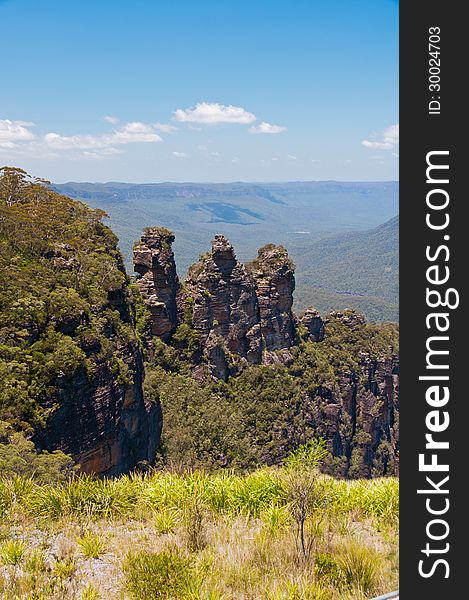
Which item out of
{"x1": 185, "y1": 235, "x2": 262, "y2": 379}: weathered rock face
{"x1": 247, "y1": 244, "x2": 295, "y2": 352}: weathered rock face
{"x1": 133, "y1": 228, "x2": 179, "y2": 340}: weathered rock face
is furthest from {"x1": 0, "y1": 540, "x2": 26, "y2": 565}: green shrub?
{"x1": 247, "y1": 244, "x2": 295, "y2": 352}: weathered rock face

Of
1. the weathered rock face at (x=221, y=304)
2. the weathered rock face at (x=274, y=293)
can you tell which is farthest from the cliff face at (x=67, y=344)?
the weathered rock face at (x=274, y=293)

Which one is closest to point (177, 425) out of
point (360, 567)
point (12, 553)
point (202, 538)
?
point (202, 538)

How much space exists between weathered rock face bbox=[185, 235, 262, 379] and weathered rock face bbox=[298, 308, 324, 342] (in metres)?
9.36

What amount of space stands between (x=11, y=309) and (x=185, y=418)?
2194 cm

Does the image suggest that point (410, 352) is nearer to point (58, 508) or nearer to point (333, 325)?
point (58, 508)

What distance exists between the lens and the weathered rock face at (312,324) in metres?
54.1

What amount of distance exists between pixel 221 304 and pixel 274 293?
7.07 meters

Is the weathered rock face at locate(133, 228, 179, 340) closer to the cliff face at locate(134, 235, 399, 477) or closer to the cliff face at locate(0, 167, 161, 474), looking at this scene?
the cliff face at locate(134, 235, 399, 477)

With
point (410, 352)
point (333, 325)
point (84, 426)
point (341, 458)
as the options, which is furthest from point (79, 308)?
point (333, 325)

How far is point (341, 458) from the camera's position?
47844 millimetres

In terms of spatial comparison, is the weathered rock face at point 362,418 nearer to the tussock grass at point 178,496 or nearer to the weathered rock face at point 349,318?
the weathered rock face at point 349,318

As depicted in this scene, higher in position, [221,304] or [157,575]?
[157,575]

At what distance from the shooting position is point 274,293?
48938 mm

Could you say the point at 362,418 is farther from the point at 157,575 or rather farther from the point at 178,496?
the point at 157,575
